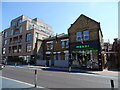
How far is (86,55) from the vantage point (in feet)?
65.7

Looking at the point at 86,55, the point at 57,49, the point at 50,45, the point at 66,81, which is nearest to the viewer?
the point at 66,81

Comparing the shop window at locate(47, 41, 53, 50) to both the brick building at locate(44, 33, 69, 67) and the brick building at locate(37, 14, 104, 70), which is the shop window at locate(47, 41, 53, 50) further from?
the brick building at locate(37, 14, 104, 70)

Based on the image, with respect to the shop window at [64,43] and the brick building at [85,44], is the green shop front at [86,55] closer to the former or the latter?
the brick building at [85,44]

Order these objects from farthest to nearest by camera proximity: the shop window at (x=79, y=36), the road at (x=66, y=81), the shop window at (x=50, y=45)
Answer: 1. the shop window at (x=50, y=45)
2. the shop window at (x=79, y=36)
3. the road at (x=66, y=81)

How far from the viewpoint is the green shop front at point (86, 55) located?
726 inches

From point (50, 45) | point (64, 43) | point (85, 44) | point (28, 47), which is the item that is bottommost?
point (28, 47)

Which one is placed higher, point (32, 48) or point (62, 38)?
point (62, 38)

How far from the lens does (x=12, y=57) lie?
3869 centimetres

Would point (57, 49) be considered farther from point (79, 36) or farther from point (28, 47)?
point (28, 47)

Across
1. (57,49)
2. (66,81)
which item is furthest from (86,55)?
(66,81)

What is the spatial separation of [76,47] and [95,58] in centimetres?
454

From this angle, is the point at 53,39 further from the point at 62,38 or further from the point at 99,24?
the point at 99,24

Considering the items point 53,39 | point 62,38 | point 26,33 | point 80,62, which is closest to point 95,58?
point 80,62

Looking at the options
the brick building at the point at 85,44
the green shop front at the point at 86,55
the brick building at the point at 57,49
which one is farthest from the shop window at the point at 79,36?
the brick building at the point at 57,49
